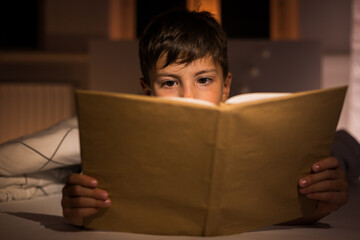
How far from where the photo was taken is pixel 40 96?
2141 mm

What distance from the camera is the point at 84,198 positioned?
57 cm

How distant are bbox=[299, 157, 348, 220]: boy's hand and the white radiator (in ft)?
5.92

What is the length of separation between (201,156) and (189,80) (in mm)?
370

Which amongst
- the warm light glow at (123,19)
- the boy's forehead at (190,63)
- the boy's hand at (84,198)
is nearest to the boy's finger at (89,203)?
the boy's hand at (84,198)

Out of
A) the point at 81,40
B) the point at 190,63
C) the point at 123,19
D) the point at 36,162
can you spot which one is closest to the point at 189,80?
the point at 190,63

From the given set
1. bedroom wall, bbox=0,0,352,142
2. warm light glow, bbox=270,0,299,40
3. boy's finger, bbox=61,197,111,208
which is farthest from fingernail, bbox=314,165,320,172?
warm light glow, bbox=270,0,299,40

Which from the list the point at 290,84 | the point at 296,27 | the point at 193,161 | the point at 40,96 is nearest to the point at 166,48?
the point at 193,161

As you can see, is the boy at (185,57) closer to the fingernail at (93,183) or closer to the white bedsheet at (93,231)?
the white bedsheet at (93,231)

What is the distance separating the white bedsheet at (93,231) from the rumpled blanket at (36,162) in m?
0.12

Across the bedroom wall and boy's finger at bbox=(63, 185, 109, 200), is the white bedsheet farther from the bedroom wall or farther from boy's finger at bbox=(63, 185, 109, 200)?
the bedroom wall

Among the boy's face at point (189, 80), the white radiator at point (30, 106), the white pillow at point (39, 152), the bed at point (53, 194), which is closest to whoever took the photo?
the bed at point (53, 194)

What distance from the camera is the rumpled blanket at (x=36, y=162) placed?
952mm

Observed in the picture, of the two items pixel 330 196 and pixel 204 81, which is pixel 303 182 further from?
pixel 204 81

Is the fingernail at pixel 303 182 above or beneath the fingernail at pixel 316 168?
beneath
